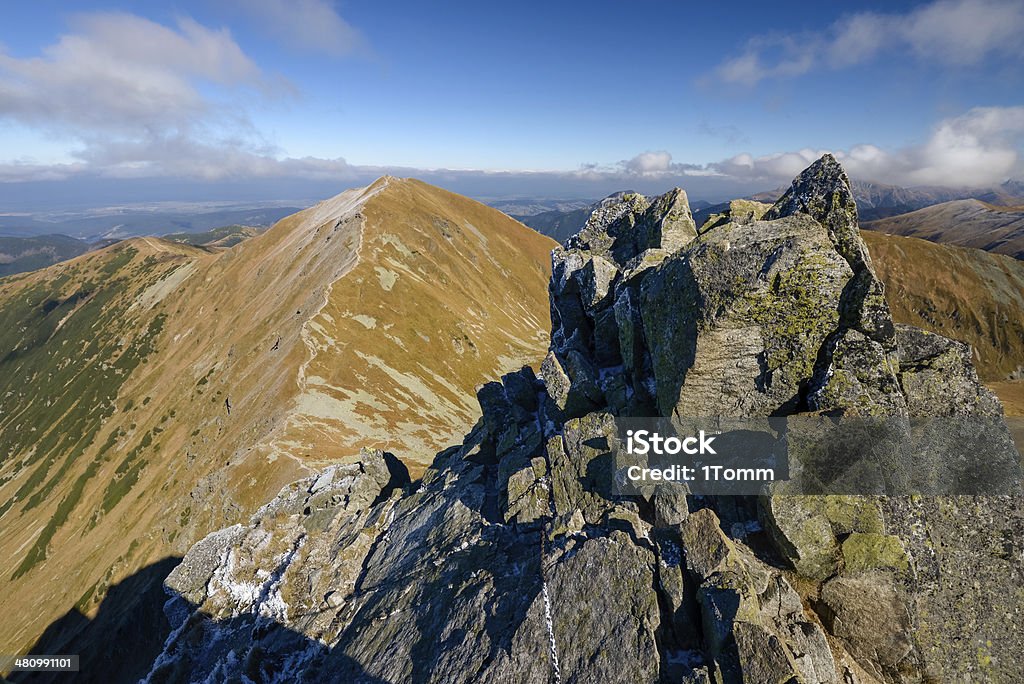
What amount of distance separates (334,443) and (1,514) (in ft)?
351

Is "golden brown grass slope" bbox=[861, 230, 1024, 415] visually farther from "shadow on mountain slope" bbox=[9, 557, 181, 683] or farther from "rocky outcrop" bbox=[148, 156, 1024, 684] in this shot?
"shadow on mountain slope" bbox=[9, 557, 181, 683]

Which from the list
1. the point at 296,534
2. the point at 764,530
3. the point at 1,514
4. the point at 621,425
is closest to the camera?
the point at 764,530

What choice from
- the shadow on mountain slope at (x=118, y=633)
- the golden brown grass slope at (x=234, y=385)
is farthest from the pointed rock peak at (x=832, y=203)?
the golden brown grass slope at (x=234, y=385)

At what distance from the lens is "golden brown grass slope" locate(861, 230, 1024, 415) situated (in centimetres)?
14300

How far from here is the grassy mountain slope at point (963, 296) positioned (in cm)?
14325

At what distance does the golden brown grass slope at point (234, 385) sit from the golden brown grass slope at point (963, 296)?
455 feet

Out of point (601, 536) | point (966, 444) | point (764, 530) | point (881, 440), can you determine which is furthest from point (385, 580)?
point (966, 444)

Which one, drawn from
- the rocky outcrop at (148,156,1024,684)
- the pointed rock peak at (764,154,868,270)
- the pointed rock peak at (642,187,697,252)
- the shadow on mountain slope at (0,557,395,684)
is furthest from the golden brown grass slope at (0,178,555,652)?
the pointed rock peak at (764,154,868,270)

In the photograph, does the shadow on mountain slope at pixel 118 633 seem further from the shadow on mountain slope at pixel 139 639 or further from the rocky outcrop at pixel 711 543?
the rocky outcrop at pixel 711 543

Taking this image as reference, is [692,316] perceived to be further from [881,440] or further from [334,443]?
[334,443]

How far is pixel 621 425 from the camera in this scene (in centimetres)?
2478

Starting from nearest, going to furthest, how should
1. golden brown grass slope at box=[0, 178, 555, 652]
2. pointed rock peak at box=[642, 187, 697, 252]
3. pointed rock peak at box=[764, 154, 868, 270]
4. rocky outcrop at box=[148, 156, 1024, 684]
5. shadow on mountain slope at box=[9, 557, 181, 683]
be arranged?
1. rocky outcrop at box=[148, 156, 1024, 684]
2. pointed rock peak at box=[764, 154, 868, 270]
3. pointed rock peak at box=[642, 187, 697, 252]
4. shadow on mountain slope at box=[9, 557, 181, 683]
5. golden brown grass slope at box=[0, 178, 555, 652]

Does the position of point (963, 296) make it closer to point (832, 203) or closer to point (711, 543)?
point (832, 203)

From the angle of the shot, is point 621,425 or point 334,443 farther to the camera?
point 334,443
